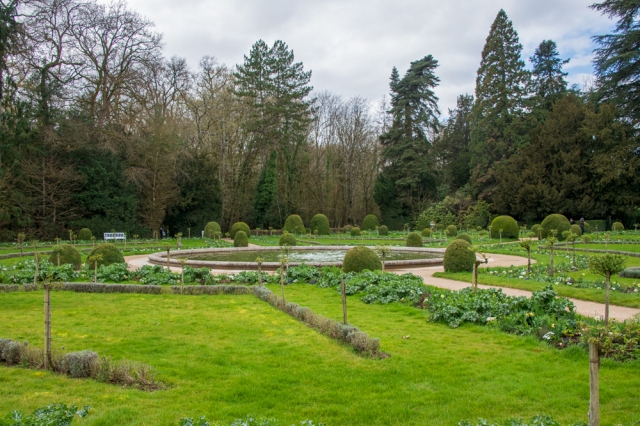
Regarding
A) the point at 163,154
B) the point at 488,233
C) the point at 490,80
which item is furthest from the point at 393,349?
the point at 490,80

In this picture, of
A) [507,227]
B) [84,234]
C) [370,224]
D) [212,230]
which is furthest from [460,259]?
[370,224]

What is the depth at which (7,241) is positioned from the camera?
82.2 feet

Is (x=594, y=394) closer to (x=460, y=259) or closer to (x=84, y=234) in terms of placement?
(x=460, y=259)

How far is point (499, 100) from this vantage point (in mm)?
36875

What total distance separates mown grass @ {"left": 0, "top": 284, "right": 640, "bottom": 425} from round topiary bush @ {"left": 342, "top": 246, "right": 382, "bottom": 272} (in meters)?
4.59

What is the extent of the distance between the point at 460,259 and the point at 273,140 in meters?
28.0

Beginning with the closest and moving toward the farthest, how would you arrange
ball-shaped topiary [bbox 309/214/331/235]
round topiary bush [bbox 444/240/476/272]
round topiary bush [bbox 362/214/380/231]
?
1. round topiary bush [bbox 444/240/476/272]
2. ball-shaped topiary [bbox 309/214/331/235]
3. round topiary bush [bbox 362/214/380/231]

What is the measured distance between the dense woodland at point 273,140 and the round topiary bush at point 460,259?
676 inches

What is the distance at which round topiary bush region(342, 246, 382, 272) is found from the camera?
11.9m

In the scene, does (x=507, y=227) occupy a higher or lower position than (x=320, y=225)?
lower

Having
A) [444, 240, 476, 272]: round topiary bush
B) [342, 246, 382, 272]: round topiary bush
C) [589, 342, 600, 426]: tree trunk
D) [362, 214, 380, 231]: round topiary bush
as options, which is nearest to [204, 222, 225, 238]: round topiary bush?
[362, 214, 380, 231]: round topiary bush

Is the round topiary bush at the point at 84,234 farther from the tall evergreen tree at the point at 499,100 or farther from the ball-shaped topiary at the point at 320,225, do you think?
the tall evergreen tree at the point at 499,100

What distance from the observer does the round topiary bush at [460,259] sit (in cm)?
1287

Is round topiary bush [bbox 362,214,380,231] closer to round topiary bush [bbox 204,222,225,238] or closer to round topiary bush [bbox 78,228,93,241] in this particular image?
round topiary bush [bbox 204,222,225,238]
